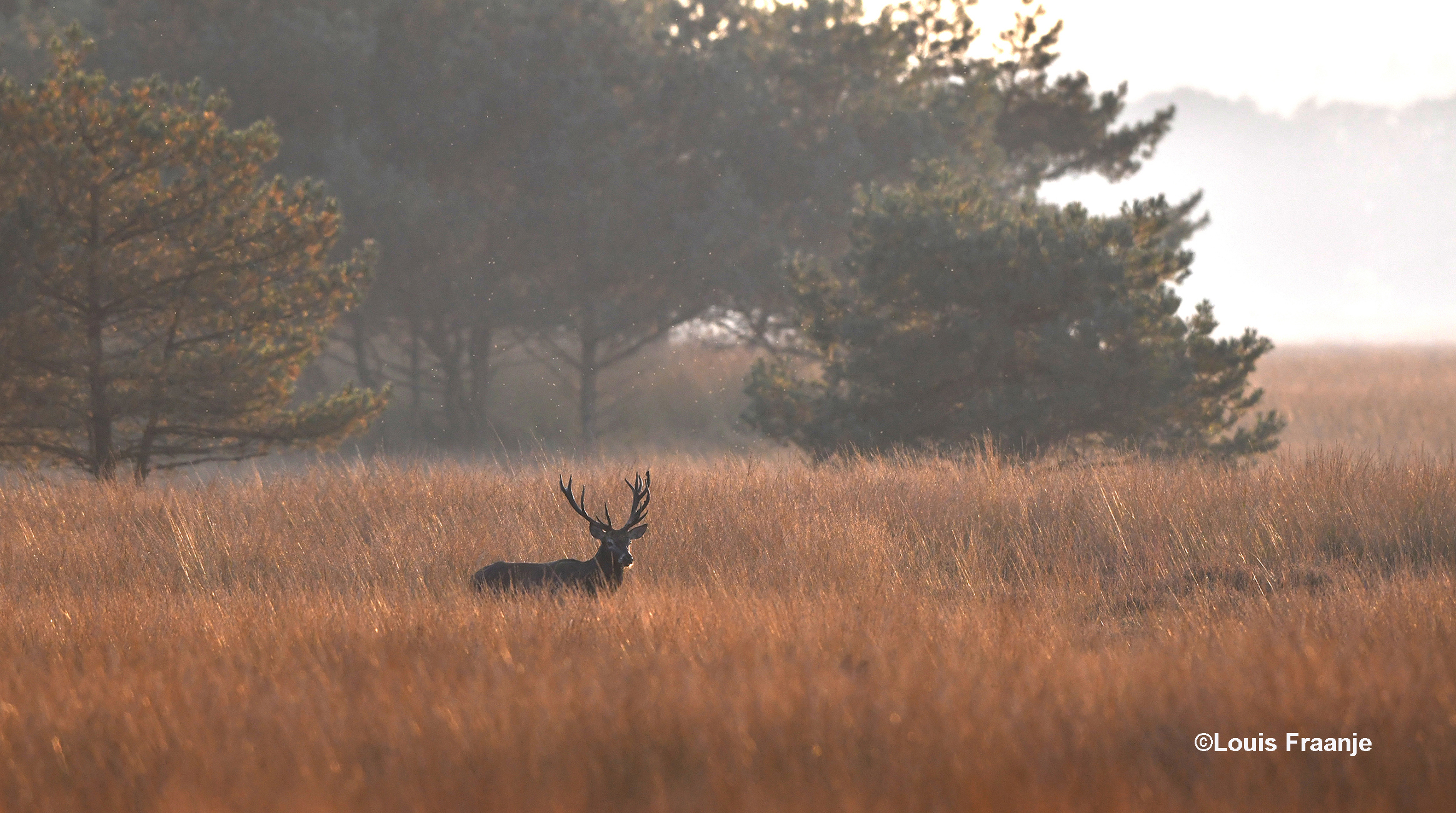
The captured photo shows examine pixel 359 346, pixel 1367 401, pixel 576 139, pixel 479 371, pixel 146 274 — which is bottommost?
pixel 1367 401

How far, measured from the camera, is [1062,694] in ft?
13.6

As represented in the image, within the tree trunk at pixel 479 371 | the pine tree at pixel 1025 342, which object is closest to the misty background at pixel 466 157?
the tree trunk at pixel 479 371

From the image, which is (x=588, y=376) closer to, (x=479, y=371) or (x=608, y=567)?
(x=479, y=371)

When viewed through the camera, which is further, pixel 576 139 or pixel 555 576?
pixel 576 139

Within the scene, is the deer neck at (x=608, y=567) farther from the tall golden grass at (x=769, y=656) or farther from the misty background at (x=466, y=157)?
→ the misty background at (x=466, y=157)

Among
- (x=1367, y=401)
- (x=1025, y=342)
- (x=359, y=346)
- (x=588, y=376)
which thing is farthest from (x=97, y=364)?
(x=1367, y=401)

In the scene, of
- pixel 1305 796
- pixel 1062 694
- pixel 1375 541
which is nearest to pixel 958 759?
pixel 1062 694

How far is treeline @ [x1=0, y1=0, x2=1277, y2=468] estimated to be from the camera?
2270 cm

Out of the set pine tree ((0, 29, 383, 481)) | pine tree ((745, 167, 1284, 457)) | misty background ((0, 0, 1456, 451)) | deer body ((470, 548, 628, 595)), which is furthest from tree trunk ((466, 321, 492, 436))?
deer body ((470, 548, 628, 595))

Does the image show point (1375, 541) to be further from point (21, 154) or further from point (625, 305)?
point (625, 305)

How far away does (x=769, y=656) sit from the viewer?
4797mm

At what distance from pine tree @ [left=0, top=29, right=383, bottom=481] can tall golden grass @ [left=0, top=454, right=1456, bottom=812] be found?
3.88m

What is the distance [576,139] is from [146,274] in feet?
39.2

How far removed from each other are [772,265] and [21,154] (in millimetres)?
14390
